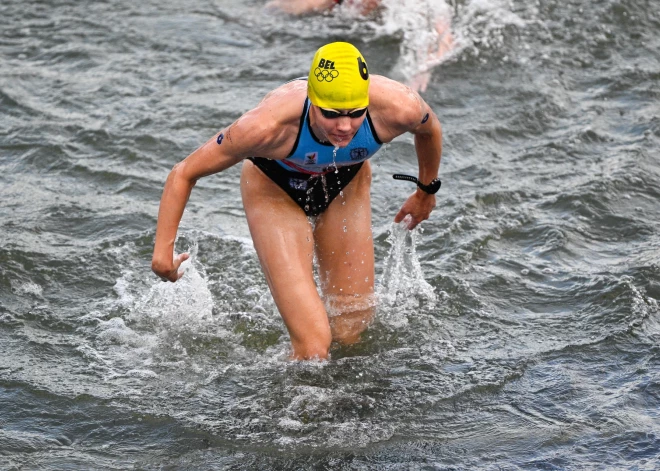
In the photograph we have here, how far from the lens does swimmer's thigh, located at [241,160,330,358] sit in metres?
6.16

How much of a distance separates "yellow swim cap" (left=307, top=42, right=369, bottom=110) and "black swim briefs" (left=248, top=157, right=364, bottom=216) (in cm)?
67

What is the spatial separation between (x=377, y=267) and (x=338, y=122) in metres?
2.81

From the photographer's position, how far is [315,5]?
1316 centimetres

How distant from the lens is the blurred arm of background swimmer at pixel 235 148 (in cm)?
570

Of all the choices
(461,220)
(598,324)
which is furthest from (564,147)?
(598,324)

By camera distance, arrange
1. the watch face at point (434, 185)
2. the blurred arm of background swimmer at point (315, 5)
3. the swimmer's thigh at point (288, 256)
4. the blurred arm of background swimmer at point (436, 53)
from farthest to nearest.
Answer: the blurred arm of background swimmer at point (315, 5) → the blurred arm of background swimmer at point (436, 53) → the watch face at point (434, 185) → the swimmer's thigh at point (288, 256)

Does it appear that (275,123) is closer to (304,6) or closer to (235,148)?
(235,148)

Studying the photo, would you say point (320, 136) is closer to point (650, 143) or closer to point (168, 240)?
point (168, 240)

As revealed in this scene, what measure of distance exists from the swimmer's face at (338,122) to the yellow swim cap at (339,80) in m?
0.03

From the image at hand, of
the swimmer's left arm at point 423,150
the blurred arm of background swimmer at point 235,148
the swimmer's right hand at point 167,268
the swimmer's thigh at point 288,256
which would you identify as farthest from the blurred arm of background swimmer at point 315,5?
the swimmer's right hand at point 167,268

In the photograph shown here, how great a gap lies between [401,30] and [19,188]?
206 inches

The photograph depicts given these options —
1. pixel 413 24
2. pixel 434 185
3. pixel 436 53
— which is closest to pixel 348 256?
pixel 434 185

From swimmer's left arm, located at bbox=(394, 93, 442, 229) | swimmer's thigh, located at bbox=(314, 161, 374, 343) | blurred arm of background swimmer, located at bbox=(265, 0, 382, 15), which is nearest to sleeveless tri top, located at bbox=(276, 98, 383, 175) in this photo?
swimmer's left arm, located at bbox=(394, 93, 442, 229)

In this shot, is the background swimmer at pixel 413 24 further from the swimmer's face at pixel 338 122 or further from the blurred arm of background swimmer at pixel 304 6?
the swimmer's face at pixel 338 122
